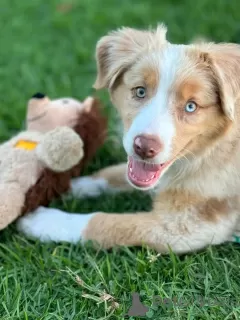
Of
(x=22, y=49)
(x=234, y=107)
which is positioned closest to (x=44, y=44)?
(x=22, y=49)

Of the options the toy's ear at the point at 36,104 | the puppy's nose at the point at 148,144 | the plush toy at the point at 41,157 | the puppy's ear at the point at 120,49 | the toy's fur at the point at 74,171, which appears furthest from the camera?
the toy's ear at the point at 36,104

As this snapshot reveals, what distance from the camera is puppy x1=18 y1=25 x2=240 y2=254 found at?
3.27 meters

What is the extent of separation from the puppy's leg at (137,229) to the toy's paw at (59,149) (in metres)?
0.35

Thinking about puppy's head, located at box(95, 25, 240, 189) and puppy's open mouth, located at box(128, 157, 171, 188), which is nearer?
puppy's head, located at box(95, 25, 240, 189)

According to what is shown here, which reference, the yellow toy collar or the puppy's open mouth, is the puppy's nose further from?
the yellow toy collar

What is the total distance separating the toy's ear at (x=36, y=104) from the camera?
422 centimetres

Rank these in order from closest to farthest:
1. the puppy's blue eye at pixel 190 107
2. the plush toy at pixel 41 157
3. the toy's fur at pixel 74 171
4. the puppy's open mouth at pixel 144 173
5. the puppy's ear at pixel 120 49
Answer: the puppy's blue eye at pixel 190 107, the puppy's open mouth at pixel 144 173, the puppy's ear at pixel 120 49, the plush toy at pixel 41 157, the toy's fur at pixel 74 171

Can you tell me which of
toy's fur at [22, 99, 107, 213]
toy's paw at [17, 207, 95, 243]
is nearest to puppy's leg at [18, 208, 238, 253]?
A: toy's paw at [17, 207, 95, 243]

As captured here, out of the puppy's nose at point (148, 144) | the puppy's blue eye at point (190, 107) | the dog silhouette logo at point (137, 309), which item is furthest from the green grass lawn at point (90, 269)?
the puppy's blue eye at point (190, 107)

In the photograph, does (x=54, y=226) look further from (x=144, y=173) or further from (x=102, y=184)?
(x=144, y=173)

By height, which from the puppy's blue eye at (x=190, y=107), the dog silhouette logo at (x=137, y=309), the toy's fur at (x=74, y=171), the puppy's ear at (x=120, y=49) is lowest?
the dog silhouette logo at (x=137, y=309)

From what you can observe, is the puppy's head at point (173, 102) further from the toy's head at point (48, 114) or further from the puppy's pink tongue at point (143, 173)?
the toy's head at point (48, 114)

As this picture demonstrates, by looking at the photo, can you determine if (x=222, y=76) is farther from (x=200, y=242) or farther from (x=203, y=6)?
(x=203, y=6)

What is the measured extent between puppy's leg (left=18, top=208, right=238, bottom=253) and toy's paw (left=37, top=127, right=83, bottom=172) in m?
0.35
